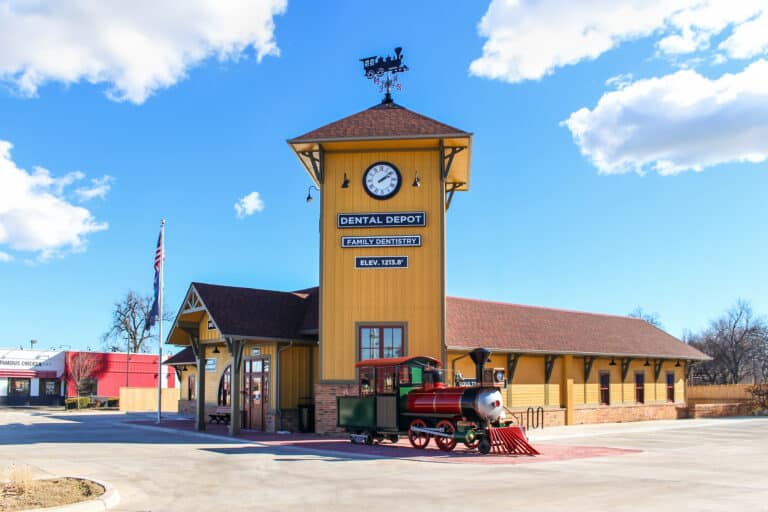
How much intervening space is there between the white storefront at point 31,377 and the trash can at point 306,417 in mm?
35741

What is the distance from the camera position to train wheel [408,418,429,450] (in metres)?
20.6

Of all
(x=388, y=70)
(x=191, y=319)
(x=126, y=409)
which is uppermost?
(x=388, y=70)

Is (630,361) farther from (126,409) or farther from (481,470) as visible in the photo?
(126,409)

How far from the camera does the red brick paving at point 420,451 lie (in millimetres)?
17984

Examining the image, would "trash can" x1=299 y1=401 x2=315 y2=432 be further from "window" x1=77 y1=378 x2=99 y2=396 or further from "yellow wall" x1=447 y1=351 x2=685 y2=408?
"window" x1=77 y1=378 x2=99 y2=396

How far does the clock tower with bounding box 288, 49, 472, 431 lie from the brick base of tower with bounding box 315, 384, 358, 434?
0.03 metres

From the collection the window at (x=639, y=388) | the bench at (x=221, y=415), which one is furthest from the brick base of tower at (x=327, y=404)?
the window at (x=639, y=388)

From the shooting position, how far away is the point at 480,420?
1944 cm

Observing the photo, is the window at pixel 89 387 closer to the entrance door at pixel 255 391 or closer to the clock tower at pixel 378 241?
the entrance door at pixel 255 391

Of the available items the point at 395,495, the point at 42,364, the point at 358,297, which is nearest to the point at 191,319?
the point at 358,297

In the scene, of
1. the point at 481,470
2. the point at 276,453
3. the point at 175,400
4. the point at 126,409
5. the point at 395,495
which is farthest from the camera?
the point at 175,400

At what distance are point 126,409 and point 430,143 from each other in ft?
104

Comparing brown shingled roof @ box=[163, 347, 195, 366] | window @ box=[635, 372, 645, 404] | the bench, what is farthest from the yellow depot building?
window @ box=[635, 372, 645, 404]

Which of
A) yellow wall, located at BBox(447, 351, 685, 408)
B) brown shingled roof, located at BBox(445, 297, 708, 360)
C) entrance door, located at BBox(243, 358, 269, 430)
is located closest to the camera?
entrance door, located at BBox(243, 358, 269, 430)
